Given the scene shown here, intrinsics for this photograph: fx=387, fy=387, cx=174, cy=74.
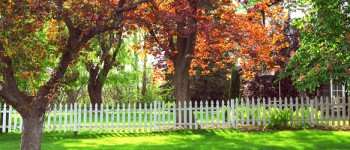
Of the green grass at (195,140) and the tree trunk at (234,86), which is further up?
the tree trunk at (234,86)

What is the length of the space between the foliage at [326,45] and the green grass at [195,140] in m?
1.93

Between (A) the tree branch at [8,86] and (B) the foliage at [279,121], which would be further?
(B) the foliage at [279,121]

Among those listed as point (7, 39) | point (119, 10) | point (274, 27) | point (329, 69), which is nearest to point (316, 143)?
point (329, 69)

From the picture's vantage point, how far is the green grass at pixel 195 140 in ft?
37.3

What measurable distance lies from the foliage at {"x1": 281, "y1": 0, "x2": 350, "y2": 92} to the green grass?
76.0 inches

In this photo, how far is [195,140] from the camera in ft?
42.1

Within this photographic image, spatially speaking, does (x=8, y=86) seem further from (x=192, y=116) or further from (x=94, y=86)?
(x=94, y=86)

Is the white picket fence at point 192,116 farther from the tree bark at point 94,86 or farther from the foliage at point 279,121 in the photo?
the tree bark at point 94,86

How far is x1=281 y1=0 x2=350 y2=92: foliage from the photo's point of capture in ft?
33.6

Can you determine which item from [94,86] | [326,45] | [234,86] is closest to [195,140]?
[326,45]

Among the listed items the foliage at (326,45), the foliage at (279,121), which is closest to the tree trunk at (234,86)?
the foliage at (279,121)

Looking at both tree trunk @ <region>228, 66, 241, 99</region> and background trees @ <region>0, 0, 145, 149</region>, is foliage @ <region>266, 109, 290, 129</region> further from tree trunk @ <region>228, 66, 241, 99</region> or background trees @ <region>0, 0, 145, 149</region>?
background trees @ <region>0, 0, 145, 149</region>

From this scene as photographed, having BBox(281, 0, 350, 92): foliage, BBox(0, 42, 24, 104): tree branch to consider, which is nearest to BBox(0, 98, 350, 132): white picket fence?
BBox(281, 0, 350, 92): foliage

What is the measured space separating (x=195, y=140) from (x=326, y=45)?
5087mm
